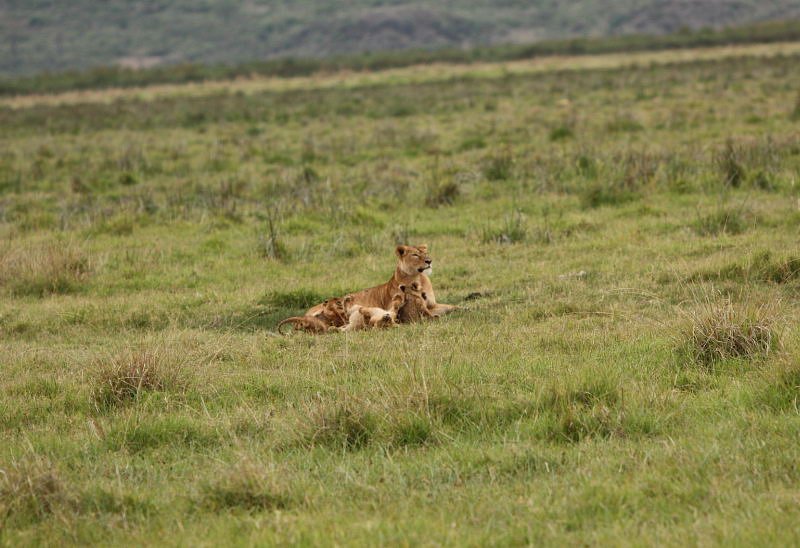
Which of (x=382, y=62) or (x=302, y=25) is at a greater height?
(x=302, y=25)

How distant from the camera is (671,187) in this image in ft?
49.3

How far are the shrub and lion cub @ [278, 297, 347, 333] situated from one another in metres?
3.21

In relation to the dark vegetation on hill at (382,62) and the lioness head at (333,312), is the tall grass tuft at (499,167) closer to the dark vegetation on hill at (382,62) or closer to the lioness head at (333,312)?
the lioness head at (333,312)

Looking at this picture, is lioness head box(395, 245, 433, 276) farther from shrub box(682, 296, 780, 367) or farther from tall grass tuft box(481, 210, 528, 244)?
tall grass tuft box(481, 210, 528, 244)

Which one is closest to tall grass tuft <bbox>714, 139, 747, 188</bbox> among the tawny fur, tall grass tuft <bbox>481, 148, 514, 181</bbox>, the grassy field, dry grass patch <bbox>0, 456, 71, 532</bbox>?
the grassy field

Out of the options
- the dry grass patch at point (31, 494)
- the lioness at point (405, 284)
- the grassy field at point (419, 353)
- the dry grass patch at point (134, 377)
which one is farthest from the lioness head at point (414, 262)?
the dry grass patch at point (31, 494)

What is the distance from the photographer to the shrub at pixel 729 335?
691 centimetres

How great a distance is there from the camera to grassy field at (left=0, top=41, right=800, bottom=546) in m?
4.93

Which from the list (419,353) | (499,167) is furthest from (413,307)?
(499,167)

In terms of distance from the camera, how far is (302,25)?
132750mm

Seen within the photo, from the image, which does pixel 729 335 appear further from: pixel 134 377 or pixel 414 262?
pixel 134 377

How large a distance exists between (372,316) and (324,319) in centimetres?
44

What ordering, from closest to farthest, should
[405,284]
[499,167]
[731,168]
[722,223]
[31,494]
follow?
[31,494], [405,284], [722,223], [731,168], [499,167]

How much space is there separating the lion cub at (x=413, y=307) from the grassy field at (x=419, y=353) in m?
0.19
